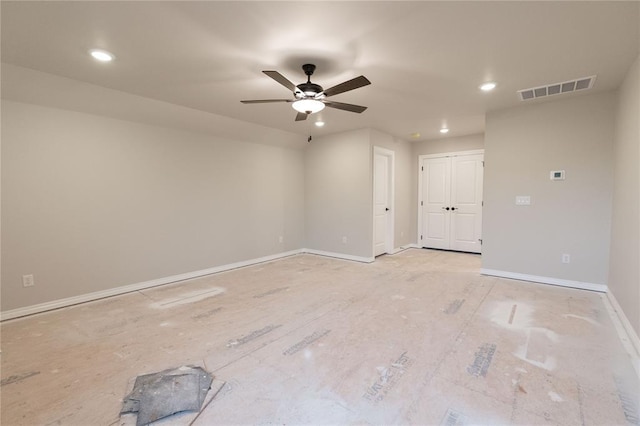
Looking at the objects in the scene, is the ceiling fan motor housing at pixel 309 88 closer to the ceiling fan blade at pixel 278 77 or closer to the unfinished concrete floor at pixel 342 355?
the ceiling fan blade at pixel 278 77

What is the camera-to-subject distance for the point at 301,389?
1.91 metres

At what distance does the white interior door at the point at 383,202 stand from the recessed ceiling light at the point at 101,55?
4404 mm

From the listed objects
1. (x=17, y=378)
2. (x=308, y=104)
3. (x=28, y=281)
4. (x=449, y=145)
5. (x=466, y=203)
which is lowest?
(x=17, y=378)

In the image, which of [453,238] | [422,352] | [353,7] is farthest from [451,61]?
[453,238]

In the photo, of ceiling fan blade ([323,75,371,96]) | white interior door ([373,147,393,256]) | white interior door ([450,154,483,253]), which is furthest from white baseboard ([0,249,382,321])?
ceiling fan blade ([323,75,371,96])

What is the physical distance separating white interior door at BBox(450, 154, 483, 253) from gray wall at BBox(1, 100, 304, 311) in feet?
13.9

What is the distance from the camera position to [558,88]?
3.43 m

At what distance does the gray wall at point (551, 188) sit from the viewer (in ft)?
12.1

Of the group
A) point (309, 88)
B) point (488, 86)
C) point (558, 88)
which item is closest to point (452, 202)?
point (558, 88)

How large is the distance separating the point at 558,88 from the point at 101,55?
4894 mm

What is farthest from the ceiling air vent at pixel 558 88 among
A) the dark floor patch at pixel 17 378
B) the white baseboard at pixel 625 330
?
the dark floor patch at pixel 17 378

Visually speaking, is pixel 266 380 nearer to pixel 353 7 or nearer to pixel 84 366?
pixel 84 366

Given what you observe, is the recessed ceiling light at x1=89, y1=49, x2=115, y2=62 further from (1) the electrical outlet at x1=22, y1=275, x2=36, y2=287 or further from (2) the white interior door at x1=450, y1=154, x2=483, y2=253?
(2) the white interior door at x1=450, y1=154, x2=483, y2=253

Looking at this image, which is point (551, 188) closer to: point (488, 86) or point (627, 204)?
point (627, 204)
